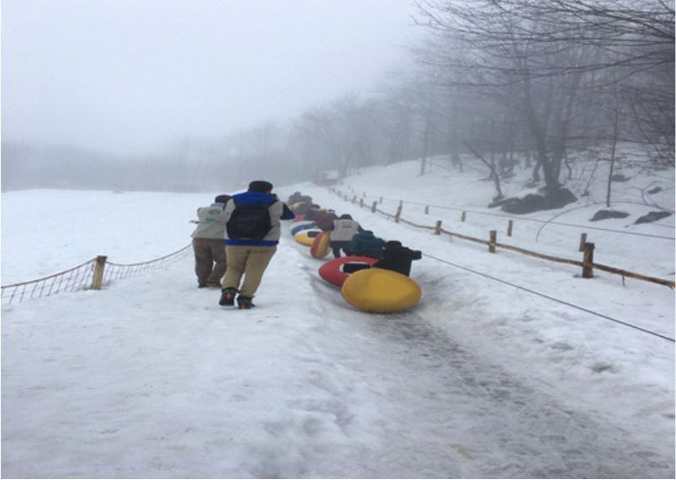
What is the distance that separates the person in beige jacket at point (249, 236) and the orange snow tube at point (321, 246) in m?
7.14

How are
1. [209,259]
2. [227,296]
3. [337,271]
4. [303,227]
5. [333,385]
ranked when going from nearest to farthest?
[333,385] < [227,296] < [209,259] < [337,271] < [303,227]

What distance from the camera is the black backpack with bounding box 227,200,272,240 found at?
7148 millimetres

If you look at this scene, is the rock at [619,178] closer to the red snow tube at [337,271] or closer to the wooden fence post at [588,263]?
the wooden fence post at [588,263]

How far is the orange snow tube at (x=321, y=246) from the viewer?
1446 cm

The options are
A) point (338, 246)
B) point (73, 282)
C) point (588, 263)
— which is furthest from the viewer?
point (73, 282)

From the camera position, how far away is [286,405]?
3.76 m

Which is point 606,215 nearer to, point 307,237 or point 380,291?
point 307,237

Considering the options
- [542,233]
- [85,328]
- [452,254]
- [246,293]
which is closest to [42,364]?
[85,328]

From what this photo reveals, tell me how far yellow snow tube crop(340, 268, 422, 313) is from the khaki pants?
1778 mm

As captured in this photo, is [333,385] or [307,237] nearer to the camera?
[333,385]

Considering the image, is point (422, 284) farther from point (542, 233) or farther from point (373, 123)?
point (373, 123)

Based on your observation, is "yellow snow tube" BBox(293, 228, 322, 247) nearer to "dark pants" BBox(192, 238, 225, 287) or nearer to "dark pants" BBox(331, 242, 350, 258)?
"dark pants" BBox(331, 242, 350, 258)

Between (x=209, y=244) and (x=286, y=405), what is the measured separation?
19.3ft

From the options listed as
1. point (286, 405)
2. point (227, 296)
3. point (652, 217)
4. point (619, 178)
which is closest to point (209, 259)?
point (227, 296)
